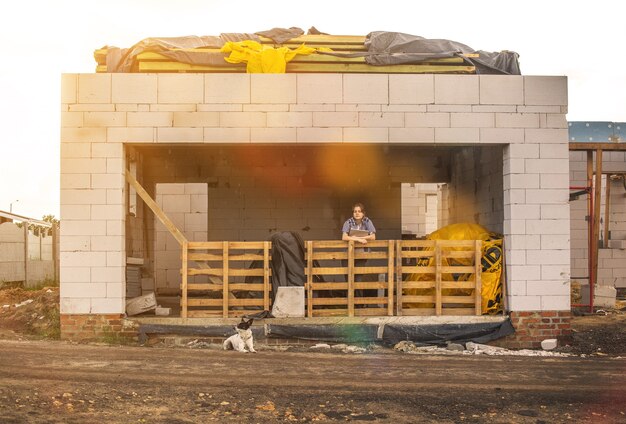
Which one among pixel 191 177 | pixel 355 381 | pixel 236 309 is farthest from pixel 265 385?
pixel 191 177

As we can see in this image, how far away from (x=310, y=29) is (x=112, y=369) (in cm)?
699

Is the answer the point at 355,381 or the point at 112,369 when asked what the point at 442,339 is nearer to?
the point at 355,381

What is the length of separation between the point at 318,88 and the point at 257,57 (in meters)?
1.12

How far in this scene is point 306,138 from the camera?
36.7 ft

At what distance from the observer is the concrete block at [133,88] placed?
11.1 metres

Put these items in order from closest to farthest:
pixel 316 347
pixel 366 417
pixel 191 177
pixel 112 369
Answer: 1. pixel 366 417
2. pixel 112 369
3. pixel 316 347
4. pixel 191 177

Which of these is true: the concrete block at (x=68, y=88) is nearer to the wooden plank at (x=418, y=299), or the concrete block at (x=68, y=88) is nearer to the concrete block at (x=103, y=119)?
the concrete block at (x=103, y=119)

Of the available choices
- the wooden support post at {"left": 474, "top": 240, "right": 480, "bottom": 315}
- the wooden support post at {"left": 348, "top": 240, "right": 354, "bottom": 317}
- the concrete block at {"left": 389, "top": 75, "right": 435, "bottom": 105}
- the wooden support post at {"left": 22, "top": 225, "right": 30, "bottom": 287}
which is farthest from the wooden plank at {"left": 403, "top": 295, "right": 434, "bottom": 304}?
the wooden support post at {"left": 22, "top": 225, "right": 30, "bottom": 287}

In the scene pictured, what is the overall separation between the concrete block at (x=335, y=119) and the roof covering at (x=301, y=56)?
925 mm

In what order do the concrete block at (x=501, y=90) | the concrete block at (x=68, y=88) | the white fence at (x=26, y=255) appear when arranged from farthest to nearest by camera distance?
the white fence at (x=26, y=255) < the concrete block at (x=501, y=90) < the concrete block at (x=68, y=88)

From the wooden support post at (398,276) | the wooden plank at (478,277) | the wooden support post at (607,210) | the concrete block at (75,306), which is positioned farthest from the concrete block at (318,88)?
the wooden support post at (607,210)

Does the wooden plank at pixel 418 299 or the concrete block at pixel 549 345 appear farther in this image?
the wooden plank at pixel 418 299

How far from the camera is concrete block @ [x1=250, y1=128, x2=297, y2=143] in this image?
11.2 metres

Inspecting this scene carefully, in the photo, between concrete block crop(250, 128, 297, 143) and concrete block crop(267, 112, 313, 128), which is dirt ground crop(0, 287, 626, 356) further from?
concrete block crop(267, 112, 313, 128)
